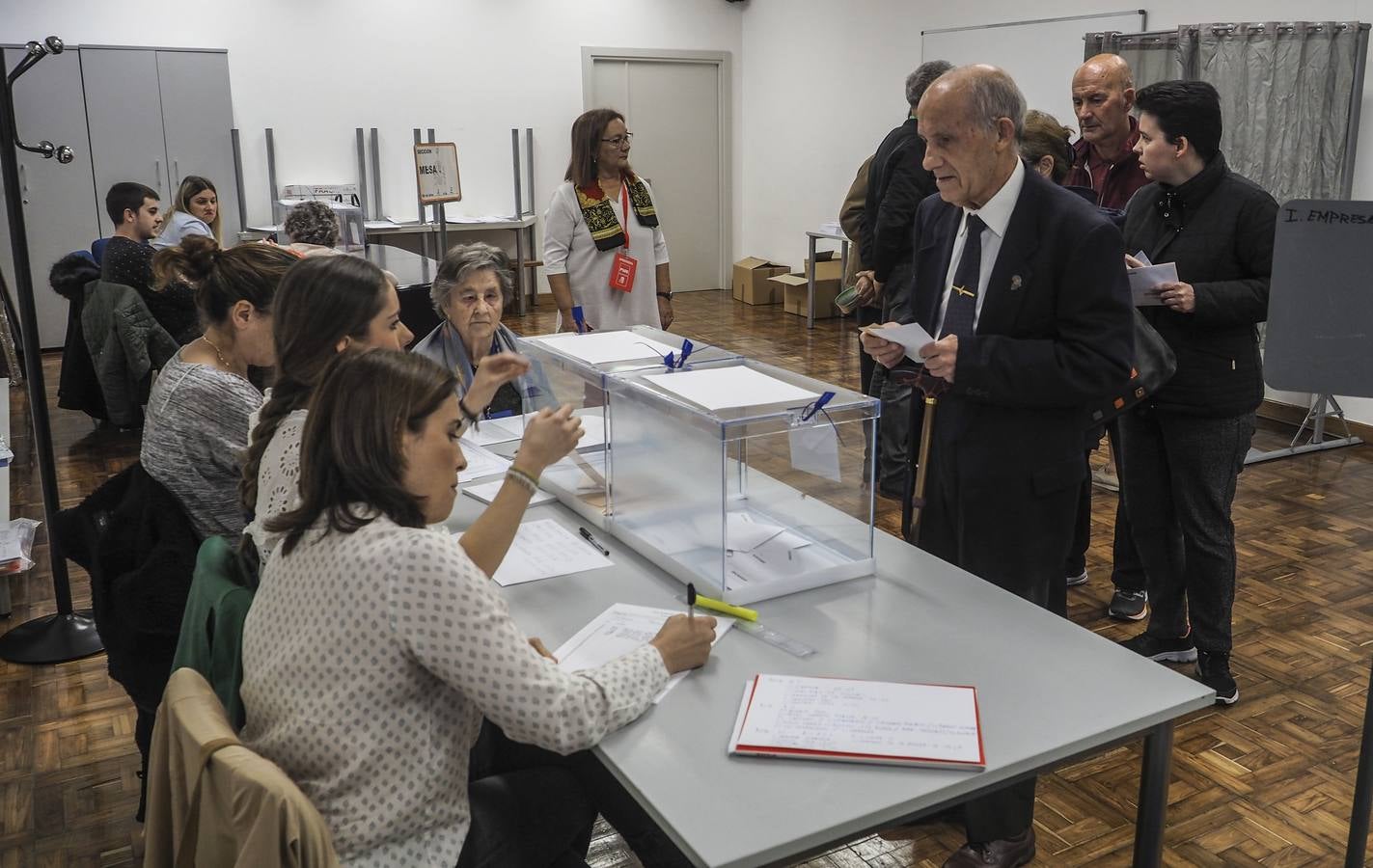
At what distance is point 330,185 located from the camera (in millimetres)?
8383

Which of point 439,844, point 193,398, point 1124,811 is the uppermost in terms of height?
point 193,398

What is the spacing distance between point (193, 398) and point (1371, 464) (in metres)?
4.66

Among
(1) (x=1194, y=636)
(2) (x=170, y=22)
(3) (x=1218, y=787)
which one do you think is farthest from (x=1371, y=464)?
(2) (x=170, y=22)

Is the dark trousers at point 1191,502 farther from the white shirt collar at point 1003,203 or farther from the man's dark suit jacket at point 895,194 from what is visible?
the man's dark suit jacket at point 895,194

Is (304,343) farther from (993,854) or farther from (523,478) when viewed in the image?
(993,854)

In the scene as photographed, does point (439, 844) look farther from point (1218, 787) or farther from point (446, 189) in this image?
point (446, 189)

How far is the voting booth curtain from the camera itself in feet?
15.7

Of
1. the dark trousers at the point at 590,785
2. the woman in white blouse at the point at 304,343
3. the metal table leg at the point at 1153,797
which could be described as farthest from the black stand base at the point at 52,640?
the metal table leg at the point at 1153,797

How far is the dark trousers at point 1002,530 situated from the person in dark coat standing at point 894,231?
136 centimetres

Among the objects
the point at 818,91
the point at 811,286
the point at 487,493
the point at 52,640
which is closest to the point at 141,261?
the point at 52,640

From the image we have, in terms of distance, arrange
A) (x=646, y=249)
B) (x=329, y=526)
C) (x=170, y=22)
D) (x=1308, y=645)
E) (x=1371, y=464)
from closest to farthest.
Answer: (x=329, y=526) < (x=1308, y=645) < (x=646, y=249) < (x=1371, y=464) < (x=170, y=22)

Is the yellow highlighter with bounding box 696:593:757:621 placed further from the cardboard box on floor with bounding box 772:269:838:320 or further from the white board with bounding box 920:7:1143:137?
the cardboard box on floor with bounding box 772:269:838:320

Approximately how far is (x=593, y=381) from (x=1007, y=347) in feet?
2.61

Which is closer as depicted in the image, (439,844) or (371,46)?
(439,844)
